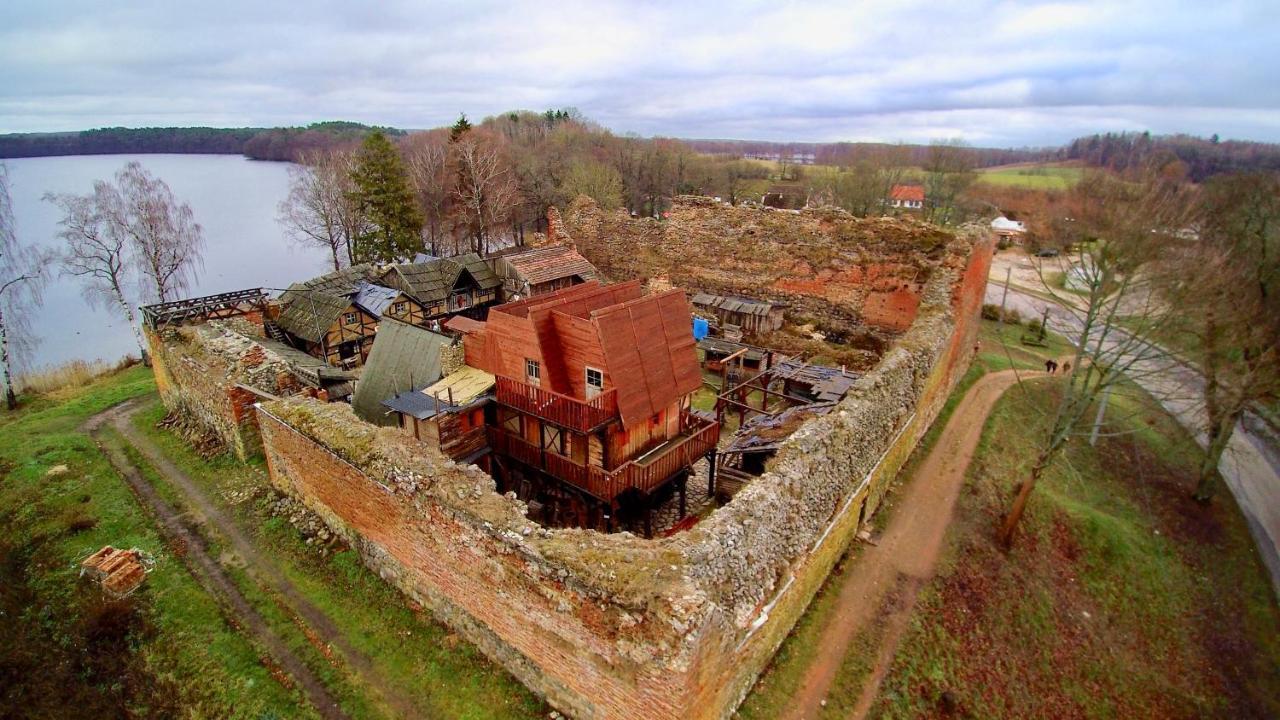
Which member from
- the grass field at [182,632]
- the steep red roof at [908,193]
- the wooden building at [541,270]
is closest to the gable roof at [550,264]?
the wooden building at [541,270]

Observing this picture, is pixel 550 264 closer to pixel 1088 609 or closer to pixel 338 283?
pixel 338 283

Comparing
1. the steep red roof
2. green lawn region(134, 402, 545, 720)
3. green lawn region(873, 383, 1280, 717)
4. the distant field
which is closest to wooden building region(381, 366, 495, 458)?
green lawn region(134, 402, 545, 720)

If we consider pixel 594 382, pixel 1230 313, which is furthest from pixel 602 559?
pixel 1230 313

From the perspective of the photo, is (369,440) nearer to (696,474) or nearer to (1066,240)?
(696,474)

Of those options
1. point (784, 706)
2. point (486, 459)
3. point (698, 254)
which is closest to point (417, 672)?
point (486, 459)

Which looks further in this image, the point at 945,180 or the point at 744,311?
the point at 945,180
